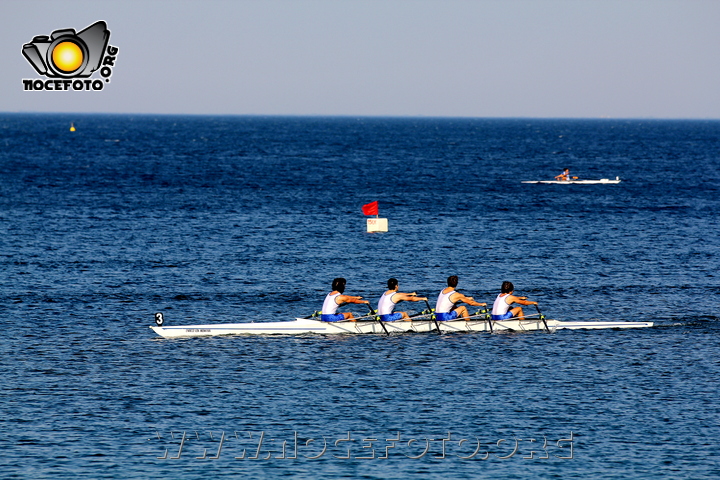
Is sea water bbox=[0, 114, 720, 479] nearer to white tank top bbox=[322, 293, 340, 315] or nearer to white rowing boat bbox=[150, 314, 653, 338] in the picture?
white rowing boat bbox=[150, 314, 653, 338]

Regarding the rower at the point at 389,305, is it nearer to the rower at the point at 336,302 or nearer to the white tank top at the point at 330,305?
the rower at the point at 336,302

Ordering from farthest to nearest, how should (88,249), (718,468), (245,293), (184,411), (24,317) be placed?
(88,249) < (245,293) < (24,317) < (184,411) < (718,468)

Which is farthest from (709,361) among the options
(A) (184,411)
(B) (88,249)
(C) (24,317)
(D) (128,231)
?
(D) (128,231)

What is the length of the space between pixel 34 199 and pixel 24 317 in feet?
146

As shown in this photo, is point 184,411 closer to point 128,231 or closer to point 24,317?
point 24,317

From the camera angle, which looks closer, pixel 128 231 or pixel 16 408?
pixel 16 408

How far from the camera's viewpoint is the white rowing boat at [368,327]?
32062 mm

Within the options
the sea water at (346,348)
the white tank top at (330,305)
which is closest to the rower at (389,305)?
the sea water at (346,348)

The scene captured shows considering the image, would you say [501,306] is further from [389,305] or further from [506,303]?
[389,305]

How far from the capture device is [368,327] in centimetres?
3294

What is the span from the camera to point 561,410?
24.3 m

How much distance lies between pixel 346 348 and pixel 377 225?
97.8 feet

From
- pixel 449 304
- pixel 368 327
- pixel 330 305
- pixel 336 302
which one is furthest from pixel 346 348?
pixel 449 304

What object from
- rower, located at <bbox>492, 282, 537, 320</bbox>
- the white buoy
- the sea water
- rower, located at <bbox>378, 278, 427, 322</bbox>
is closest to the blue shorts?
the sea water
